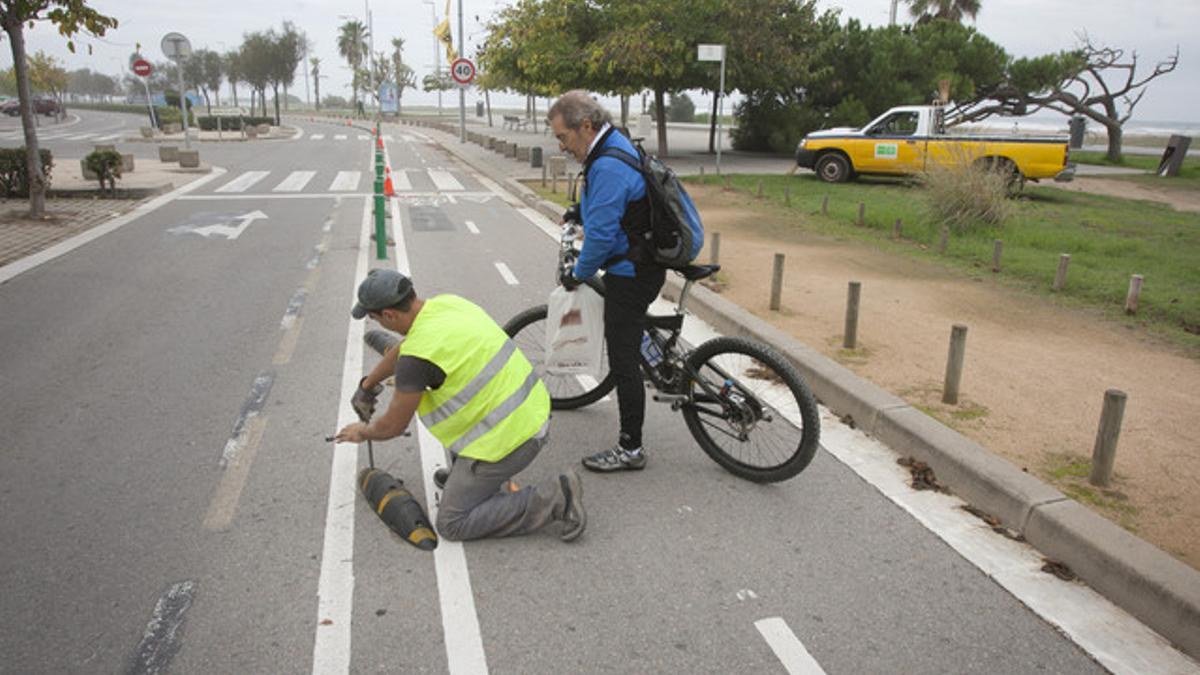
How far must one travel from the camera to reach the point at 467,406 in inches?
133

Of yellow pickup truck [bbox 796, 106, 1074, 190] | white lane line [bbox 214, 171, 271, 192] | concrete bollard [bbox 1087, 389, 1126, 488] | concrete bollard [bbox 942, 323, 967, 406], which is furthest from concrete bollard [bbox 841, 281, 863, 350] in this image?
white lane line [bbox 214, 171, 271, 192]

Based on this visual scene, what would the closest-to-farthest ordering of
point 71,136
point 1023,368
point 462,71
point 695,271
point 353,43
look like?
point 695,271 < point 1023,368 < point 462,71 < point 71,136 < point 353,43

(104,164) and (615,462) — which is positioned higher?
(104,164)

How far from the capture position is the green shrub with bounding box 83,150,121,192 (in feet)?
46.8

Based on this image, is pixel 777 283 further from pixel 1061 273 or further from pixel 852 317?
pixel 1061 273

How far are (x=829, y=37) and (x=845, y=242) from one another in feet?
57.8

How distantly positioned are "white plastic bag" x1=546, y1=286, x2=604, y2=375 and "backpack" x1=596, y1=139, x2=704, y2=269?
1.67ft

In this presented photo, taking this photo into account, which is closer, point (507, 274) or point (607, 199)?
point (607, 199)

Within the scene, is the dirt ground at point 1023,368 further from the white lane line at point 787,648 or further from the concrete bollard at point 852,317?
the white lane line at point 787,648

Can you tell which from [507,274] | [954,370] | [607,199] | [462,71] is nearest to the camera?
[607,199]

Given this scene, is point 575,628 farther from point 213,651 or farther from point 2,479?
point 2,479

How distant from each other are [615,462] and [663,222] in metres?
1.35

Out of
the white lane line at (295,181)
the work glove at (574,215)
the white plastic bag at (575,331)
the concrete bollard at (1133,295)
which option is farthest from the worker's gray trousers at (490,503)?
the white lane line at (295,181)

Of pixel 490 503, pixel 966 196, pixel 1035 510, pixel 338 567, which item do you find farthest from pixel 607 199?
pixel 966 196
